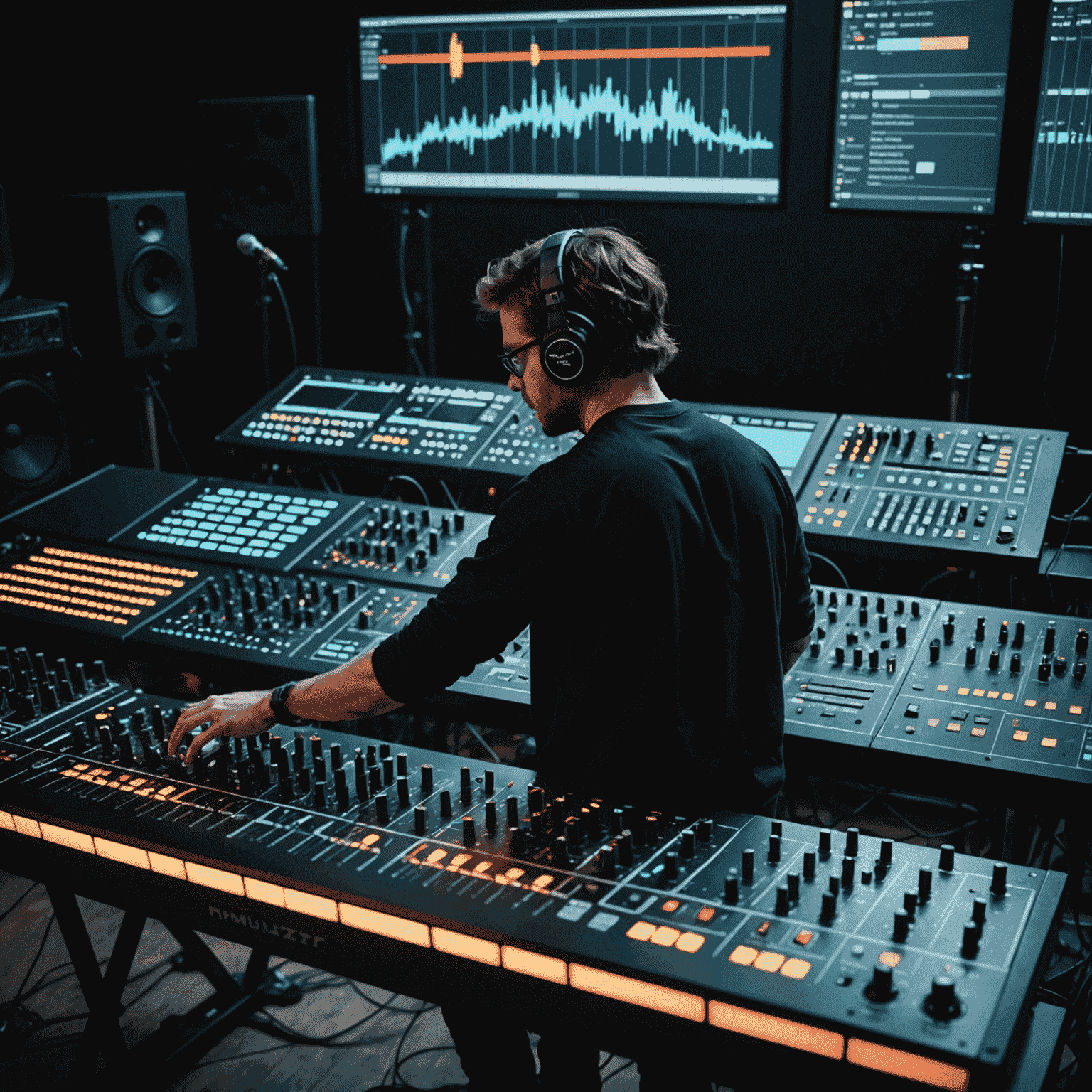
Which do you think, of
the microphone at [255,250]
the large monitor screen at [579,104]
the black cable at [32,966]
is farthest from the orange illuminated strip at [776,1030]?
the microphone at [255,250]

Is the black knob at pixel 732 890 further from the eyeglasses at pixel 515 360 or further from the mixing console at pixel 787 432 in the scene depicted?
the mixing console at pixel 787 432

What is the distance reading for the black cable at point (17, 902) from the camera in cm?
274

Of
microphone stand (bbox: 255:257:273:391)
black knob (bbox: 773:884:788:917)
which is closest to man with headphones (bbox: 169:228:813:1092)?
black knob (bbox: 773:884:788:917)

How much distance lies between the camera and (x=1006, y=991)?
113 cm

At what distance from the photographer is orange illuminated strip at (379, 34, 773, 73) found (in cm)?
264

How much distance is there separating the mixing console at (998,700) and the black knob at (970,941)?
54 centimetres

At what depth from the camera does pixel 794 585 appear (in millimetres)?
1645

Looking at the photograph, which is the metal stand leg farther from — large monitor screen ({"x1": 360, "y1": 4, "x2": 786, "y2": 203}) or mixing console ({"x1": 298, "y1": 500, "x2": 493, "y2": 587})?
large monitor screen ({"x1": 360, "y1": 4, "x2": 786, "y2": 203})

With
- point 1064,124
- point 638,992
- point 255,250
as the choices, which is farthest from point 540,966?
point 255,250

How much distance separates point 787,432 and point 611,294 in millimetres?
1321

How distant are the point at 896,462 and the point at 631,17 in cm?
122

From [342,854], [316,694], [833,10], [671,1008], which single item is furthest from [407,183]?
[671,1008]

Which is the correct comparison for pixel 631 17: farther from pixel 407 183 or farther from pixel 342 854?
pixel 342 854

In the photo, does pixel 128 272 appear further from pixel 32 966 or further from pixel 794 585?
pixel 794 585
